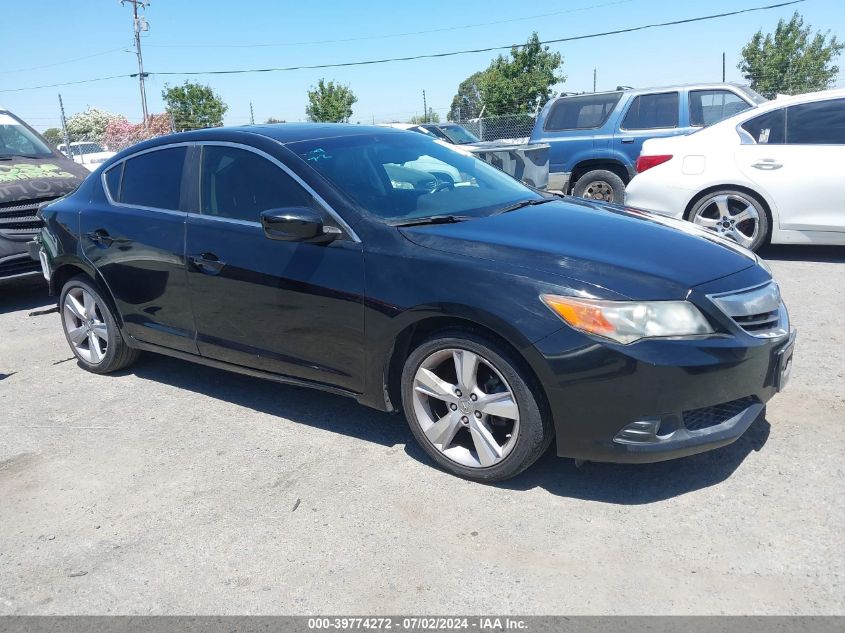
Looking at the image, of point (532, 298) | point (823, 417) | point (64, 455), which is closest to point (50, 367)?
point (64, 455)

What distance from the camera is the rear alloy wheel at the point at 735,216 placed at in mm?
7297

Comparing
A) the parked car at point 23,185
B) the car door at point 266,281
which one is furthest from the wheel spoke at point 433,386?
the parked car at point 23,185

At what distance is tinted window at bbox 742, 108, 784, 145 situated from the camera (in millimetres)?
7320

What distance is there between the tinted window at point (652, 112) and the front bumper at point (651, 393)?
25.8 ft

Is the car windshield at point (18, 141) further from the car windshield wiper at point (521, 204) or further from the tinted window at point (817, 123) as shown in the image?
the tinted window at point (817, 123)

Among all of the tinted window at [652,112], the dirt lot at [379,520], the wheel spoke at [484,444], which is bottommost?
the dirt lot at [379,520]

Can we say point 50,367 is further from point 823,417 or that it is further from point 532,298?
point 823,417

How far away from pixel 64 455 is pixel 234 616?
6.44ft

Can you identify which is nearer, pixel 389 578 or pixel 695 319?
pixel 389 578

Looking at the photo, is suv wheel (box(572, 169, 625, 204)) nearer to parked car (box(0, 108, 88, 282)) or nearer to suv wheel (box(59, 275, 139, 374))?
parked car (box(0, 108, 88, 282))

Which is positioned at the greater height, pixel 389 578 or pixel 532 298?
pixel 532 298

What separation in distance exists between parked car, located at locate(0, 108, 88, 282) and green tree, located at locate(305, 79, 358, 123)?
32.3 meters

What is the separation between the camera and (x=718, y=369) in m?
2.95

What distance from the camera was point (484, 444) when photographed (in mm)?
3318
